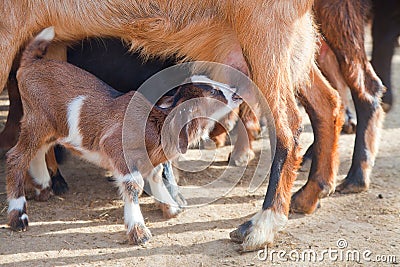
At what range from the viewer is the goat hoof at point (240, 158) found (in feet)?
21.0

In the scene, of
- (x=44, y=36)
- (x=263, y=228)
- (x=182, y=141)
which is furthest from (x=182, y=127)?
(x=44, y=36)

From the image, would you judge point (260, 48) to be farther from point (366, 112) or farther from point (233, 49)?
point (366, 112)

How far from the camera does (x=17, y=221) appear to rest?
16.4 ft

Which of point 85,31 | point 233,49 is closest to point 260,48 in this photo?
point 233,49

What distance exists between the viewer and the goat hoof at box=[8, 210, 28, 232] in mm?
4973

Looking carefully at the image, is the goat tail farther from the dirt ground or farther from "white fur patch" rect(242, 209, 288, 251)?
"white fur patch" rect(242, 209, 288, 251)

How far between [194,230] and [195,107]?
820mm

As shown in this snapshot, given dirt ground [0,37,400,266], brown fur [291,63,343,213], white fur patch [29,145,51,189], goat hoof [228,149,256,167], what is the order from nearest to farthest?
dirt ground [0,37,400,266], white fur patch [29,145,51,189], brown fur [291,63,343,213], goat hoof [228,149,256,167]

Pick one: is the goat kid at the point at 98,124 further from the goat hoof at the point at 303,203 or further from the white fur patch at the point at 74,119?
the goat hoof at the point at 303,203

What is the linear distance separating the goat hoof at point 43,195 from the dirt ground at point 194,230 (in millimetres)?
39

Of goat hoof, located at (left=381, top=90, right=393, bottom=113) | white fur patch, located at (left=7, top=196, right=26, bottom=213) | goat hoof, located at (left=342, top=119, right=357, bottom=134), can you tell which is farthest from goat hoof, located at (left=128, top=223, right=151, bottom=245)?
goat hoof, located at (left=381, top=90, right=393, bottom=113)

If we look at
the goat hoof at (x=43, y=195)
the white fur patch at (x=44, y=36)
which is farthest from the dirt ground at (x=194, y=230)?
the white fur patch at (x=44, y=36)

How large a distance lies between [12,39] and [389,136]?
3.66 m

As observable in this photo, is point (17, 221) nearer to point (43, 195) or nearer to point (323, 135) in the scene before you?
point (43, 195)
